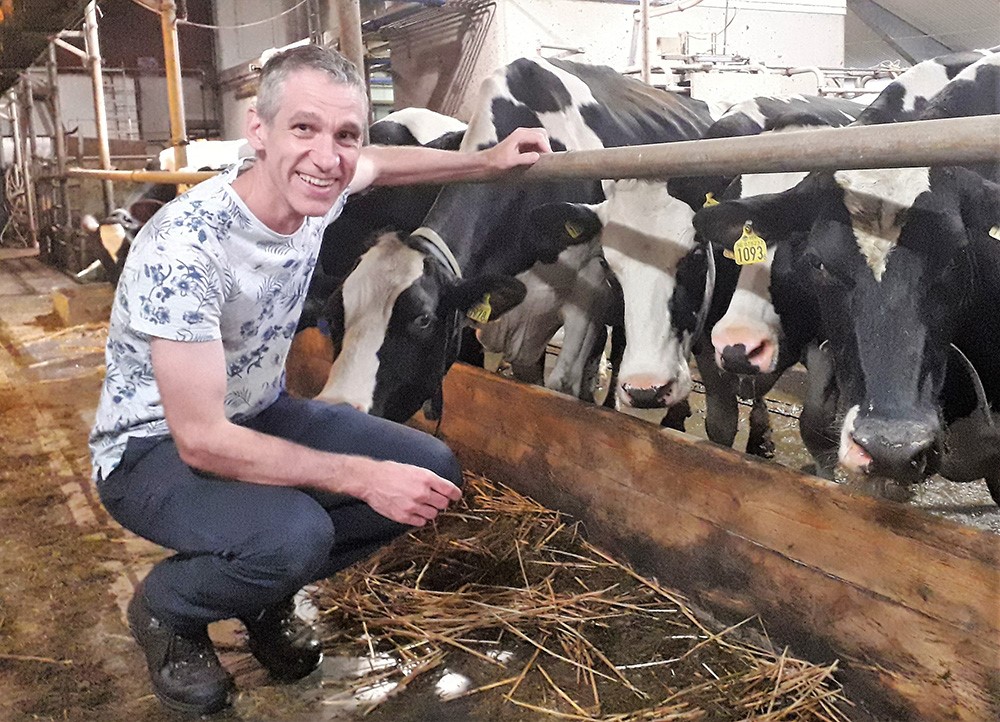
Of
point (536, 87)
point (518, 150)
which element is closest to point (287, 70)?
point (518, 150)

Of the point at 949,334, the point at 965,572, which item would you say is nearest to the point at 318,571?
the point at 965,572

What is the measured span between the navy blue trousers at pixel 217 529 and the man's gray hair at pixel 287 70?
30.2 inches

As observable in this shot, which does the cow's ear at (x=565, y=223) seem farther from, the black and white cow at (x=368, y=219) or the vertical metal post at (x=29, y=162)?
the vertical metal post at (x=29, y=162)

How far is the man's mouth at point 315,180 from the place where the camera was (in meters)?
1.87

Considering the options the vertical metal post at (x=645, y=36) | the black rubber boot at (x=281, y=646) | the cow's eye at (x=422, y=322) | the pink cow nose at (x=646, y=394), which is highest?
the vertical metal post at (x=645, y=36)

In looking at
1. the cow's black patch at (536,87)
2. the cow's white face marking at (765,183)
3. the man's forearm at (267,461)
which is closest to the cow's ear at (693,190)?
the cow's white face marking at (765,183)

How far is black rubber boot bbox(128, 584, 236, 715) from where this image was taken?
2037mm

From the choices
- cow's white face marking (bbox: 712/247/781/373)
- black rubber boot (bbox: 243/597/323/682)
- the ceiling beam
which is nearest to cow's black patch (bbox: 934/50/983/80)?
cow's white face marking (bbox: 712/247/781/373)

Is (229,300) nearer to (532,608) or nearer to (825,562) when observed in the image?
(532,608)

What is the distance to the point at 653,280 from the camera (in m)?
2.83

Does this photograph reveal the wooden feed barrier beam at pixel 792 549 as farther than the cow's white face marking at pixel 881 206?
No

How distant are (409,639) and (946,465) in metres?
1.67

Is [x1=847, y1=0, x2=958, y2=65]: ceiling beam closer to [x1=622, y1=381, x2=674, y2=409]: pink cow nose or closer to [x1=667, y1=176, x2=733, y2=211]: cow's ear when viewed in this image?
[x1=667, y1=176, x2=733, y2=211]: cow's ear

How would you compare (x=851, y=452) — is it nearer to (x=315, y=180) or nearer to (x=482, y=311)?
(x=315, y=180)
